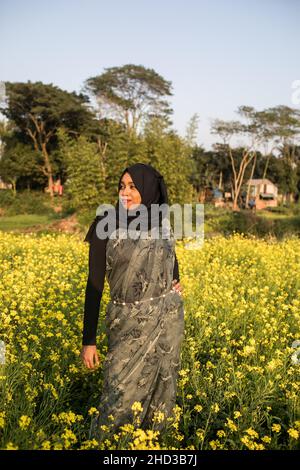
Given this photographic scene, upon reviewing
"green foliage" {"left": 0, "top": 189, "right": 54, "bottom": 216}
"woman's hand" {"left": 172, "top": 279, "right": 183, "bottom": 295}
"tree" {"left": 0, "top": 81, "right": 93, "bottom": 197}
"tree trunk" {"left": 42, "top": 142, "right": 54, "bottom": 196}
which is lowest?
"woman's hand" {"left": 172, "top": 279, "right": 183, "bottom": 295}

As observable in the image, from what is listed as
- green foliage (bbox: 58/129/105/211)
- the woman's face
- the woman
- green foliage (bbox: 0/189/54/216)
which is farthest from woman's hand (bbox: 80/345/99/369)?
green foliage (bbox: 0/189/54/216)

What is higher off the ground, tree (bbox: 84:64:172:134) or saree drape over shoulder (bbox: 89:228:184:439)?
tree (bbox: 84:64:172:134)

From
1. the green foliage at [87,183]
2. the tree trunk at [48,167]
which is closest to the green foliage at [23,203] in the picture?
the tree trunk at [48,167]

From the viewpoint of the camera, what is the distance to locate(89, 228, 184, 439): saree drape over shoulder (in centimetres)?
207

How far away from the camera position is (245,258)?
7066 millimetres

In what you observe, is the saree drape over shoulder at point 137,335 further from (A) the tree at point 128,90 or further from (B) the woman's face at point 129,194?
(A) the tree at point 128,90

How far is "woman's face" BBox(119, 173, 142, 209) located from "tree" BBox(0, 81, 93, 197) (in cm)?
2628

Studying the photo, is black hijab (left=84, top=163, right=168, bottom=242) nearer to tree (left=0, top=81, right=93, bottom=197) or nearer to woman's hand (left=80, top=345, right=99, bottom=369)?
woman's hand (left=80, top=345, right=99, bottom=369)

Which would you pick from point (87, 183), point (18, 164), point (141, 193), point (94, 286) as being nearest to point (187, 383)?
point (94, 286)

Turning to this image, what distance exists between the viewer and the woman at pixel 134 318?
6.84ft

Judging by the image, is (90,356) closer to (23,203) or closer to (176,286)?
(176,286)
